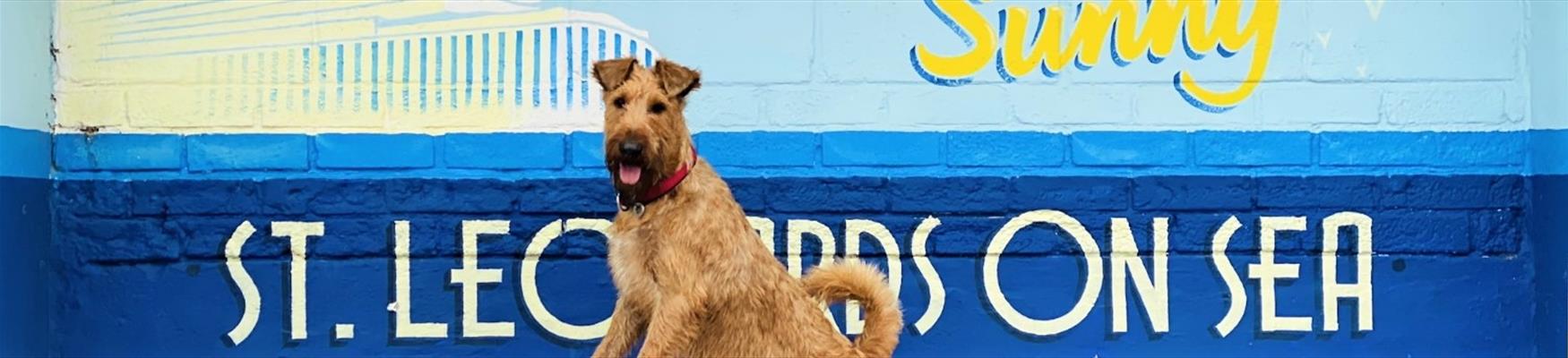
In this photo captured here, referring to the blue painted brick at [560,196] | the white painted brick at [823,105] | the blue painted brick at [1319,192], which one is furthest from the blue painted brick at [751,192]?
the blue painted brick at [1319,192]

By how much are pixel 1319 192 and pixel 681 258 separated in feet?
7.66

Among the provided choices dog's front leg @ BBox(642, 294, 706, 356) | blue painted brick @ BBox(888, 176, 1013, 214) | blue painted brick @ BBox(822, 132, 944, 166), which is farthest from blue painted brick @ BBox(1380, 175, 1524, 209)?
dog's front leg @ BBox(642, 294, 706, 356)

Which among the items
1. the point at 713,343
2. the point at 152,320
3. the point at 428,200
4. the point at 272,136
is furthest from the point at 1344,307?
the point at 152,320

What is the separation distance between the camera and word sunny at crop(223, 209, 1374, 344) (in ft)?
18.2

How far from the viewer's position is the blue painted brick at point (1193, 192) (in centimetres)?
560

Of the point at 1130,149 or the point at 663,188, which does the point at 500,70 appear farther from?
the point at 1130,149

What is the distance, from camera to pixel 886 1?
558cm

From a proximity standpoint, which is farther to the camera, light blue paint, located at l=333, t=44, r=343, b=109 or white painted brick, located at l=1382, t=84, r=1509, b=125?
white painted brick, located at l=1382, t=84, r=1509, b=125

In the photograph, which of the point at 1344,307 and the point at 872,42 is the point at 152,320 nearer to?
the point at 872,42

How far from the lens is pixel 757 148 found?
5.55 m

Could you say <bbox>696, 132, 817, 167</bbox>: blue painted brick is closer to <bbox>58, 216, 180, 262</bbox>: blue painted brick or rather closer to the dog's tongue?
the dog's tongue

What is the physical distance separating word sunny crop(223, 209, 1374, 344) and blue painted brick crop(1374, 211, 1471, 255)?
4cm

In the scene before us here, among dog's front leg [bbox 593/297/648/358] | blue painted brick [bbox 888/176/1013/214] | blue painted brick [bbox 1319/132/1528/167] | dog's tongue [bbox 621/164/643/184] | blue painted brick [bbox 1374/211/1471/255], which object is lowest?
dog's front leg [bbox 593/297/648/358]

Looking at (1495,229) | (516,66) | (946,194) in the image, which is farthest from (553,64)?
(1495,229)
